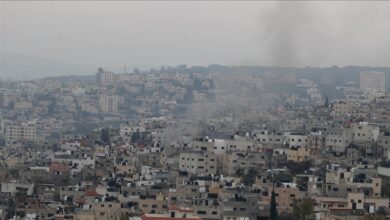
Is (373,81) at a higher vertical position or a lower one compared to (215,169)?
higher

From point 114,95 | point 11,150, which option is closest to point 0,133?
point 11,150

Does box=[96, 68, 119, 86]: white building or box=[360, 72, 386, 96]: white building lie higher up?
box=[360, 72, 386, 96]: white building

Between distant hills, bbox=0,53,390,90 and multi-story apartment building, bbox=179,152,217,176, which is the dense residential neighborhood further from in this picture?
distant hills, bbox=0,53,390,90

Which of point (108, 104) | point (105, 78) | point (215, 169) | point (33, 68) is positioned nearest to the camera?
point (215, 169)

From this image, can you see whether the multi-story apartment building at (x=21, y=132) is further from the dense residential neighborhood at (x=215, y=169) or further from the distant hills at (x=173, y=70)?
the distant hills at (x=173, y=70)

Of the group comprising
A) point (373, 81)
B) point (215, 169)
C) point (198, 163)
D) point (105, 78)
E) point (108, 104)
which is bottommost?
point (108, 104)

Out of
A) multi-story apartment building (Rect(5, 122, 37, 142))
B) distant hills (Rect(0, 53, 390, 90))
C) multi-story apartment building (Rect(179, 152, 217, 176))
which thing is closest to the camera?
multi-story apartment building (Rect(179, 152, 217, 176))

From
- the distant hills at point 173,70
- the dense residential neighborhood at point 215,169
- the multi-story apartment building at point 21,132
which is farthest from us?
the distant hills at point 173,70

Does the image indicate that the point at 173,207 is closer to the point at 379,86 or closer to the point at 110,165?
the point at 110,165

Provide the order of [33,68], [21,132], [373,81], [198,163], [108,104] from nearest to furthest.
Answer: [198,163] → [21,132] → [373,81] → [108,104] → [33,68]

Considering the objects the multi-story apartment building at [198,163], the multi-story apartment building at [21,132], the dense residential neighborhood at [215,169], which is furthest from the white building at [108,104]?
the multi-story apartment building at [198,163]

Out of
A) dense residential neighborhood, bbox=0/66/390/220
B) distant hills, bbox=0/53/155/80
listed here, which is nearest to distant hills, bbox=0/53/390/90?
distant hills, bbox=0/53/155/80

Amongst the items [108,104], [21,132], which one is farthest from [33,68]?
[21,132]

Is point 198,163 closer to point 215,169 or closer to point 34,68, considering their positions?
point 215,169
